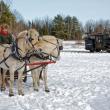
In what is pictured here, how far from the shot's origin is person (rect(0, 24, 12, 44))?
11.7m

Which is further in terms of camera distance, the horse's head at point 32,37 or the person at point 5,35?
the person at point 5,35

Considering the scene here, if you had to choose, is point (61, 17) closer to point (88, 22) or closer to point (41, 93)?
point (88, 22)

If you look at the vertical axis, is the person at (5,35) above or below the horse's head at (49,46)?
above

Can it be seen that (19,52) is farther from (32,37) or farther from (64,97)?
(64,97)

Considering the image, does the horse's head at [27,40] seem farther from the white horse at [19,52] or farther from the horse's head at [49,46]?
the horse's head at [49,46]

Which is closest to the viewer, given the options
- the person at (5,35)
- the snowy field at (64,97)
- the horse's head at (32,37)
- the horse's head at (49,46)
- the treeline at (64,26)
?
the snowy field at (64,97)

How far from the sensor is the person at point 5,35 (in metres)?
11.7

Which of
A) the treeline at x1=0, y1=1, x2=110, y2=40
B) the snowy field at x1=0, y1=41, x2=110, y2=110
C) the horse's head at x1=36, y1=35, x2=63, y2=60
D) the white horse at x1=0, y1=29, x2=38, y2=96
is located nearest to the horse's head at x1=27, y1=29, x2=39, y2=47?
the white horse at x1=0, y1=29, x2=38, y2=96

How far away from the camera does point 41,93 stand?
10.5 m

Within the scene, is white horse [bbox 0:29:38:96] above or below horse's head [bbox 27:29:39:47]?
below

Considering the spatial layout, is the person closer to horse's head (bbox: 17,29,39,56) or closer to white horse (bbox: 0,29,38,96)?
white horse (bbox: 0,29,38,96)

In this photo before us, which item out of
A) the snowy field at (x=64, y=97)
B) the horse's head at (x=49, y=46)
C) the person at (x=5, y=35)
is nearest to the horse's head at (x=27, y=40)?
the horse's head at (x=49, y=46)

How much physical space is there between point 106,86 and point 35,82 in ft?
7.40

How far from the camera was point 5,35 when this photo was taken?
11.8m
